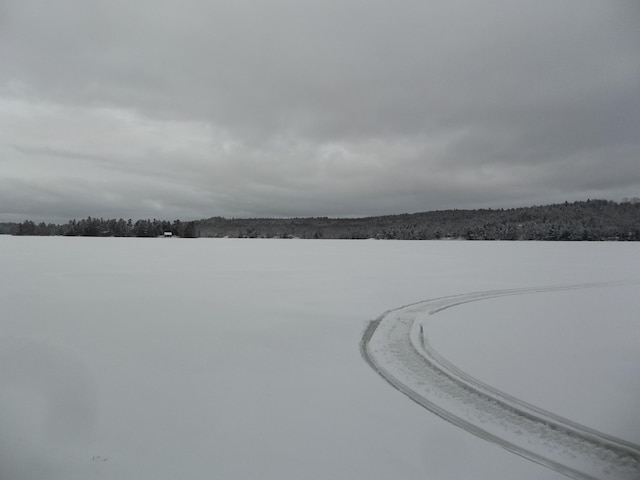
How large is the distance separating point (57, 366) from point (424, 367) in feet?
16.6

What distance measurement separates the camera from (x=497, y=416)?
4145mm

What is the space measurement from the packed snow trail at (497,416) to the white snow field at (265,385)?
0.17 m

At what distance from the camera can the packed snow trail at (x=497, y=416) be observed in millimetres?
3334

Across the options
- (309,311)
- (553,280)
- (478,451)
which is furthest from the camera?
(553,280)

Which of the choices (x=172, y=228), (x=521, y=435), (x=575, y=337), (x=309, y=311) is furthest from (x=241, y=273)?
(x=172, y=228)

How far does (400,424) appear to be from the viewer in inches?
157

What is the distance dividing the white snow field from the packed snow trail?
169mm

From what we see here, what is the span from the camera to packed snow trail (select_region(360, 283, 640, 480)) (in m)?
3.33

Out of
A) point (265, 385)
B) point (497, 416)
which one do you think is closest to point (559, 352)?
point (497, 416)

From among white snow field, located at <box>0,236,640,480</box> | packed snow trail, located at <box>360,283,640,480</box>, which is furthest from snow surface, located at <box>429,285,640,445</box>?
packed snow trail, located at <box>360,283,640,480</box>

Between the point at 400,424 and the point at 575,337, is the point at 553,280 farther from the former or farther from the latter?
the point at 400,424

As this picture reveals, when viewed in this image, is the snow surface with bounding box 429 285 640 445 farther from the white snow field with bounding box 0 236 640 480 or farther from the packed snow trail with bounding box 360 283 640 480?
the packed snow trail with bounding box 360 283 640 480

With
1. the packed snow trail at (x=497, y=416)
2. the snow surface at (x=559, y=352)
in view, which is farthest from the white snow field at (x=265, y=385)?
the packed snow trail at (x=497, y=416)

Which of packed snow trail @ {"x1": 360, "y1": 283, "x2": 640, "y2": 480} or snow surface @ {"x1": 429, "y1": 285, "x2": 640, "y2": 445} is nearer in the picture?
packed snow trail @ {"x1": 360, "y1": 283, "x2": 640, "y2": 480}
